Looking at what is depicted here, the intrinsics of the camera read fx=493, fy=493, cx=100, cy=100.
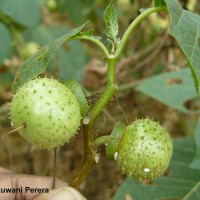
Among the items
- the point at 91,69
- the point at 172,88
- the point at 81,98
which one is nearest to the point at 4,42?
the point at 91,69

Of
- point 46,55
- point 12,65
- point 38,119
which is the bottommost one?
point 12,65

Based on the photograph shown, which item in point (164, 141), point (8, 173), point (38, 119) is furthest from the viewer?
point (8, 173)

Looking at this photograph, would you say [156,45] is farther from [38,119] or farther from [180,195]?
[38,119]

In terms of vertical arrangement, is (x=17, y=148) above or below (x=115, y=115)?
below

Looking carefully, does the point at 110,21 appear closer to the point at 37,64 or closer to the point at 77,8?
the point at 37,64

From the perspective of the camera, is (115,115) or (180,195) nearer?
(180,195)

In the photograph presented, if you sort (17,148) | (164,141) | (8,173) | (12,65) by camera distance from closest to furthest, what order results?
(164,141)
(8,173)
(12,65)
(17,148)

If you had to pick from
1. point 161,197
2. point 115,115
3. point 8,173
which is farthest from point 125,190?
point 115,115
